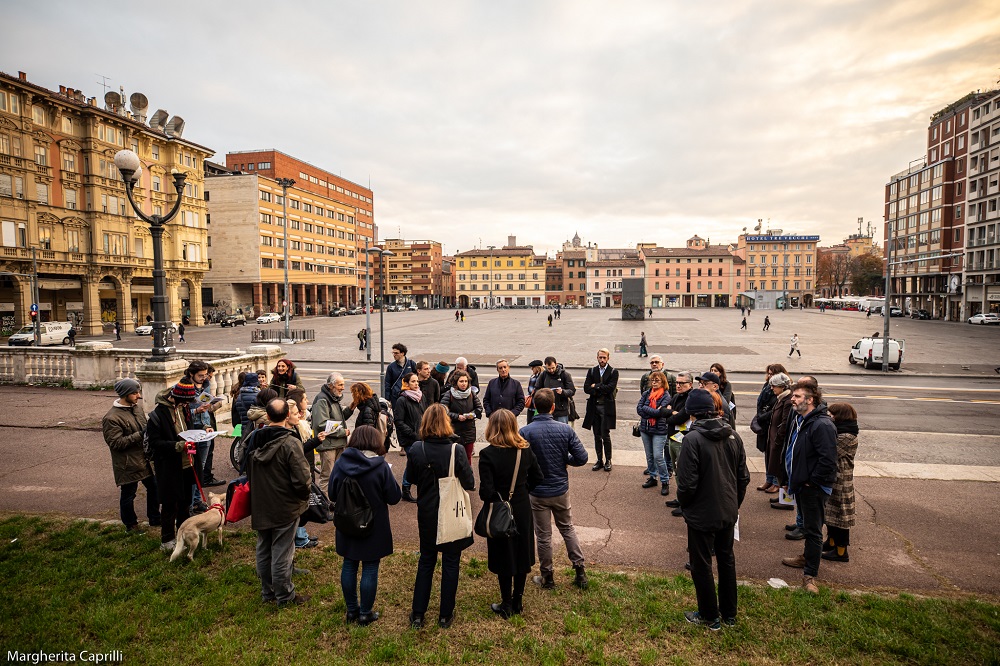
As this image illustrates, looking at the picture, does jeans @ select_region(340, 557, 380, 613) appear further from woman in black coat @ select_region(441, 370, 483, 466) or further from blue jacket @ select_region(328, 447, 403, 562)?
woman in black coat @ select_region(441, 370, 483, 466)

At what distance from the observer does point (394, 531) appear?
21.5 feet

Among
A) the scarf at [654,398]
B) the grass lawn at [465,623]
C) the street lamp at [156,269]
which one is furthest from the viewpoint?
the street lamp at [156,269]

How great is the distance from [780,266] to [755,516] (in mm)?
133437

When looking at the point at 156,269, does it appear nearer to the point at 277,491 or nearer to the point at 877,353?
the point at 277,491

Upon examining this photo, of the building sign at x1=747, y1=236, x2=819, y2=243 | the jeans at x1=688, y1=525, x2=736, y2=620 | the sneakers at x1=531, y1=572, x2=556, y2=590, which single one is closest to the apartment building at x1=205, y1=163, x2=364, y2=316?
the sneakers at x1=531, y1=572, x2=556, y2=590

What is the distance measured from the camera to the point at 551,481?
504cm

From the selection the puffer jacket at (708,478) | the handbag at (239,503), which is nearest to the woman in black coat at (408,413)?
the handbag at (239,503)

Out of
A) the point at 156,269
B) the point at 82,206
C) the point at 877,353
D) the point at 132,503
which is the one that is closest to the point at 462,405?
the point at 132,503

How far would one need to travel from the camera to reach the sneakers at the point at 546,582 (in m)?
5.16

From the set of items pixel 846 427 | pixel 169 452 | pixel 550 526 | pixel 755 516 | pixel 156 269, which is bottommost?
pixel 755 516

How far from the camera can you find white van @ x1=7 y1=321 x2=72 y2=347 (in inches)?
1390

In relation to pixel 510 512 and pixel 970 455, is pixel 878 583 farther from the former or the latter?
pixel 970 455

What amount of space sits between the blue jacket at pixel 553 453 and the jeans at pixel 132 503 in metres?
4.86

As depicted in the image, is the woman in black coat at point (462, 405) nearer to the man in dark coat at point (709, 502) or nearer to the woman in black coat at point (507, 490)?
the woman in black coat at point (507, 490)
